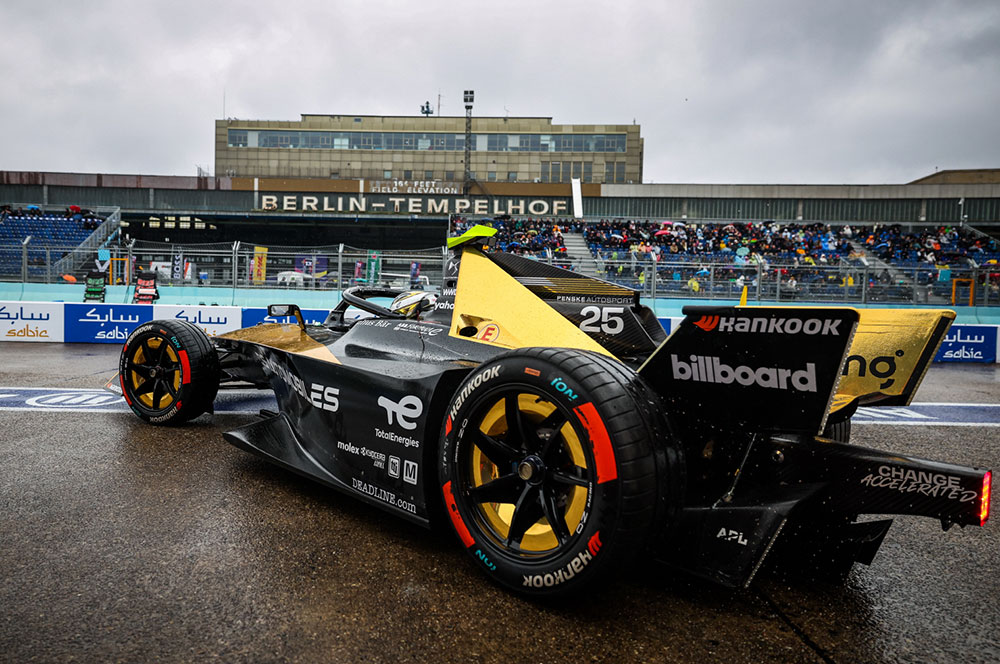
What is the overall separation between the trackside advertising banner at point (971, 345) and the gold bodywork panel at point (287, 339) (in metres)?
12.3

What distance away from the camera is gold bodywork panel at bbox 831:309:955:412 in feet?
7.65

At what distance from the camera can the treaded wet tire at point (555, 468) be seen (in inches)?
69.7

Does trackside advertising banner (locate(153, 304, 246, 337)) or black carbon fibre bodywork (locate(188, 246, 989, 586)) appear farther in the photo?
trackside advertising banner (locate(153, 304, 246, 337))

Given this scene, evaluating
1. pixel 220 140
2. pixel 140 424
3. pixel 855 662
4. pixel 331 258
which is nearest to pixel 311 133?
pixel 220 140

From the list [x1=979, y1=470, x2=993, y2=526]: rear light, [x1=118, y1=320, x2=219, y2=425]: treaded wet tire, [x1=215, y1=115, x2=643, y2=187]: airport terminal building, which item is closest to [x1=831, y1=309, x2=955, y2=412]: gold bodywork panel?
[x1=979, y1=470, x2=993, y2=526]: rear light

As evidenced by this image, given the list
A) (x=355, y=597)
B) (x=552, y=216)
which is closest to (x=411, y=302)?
(x=355, y=597)

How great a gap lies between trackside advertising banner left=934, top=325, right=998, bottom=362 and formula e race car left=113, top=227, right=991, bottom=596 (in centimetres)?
Answer: 1138

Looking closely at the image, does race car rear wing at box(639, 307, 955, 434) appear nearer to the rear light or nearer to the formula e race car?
the formula e race car

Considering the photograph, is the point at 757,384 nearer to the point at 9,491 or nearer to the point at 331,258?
the point at 9,491

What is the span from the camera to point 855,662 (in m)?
1.71

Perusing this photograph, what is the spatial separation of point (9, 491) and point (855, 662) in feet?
11.4

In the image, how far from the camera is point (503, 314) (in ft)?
9.16

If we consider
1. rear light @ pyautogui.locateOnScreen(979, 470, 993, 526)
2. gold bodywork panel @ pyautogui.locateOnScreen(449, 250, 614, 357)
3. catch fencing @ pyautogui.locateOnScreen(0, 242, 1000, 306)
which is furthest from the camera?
catch fencing @ pyautogui.locateOnScreen(0, 242, 1000, 306)

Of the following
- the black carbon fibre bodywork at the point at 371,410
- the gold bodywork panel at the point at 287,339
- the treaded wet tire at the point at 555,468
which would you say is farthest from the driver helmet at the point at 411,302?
the treaded wet tire at the point at 555,468
